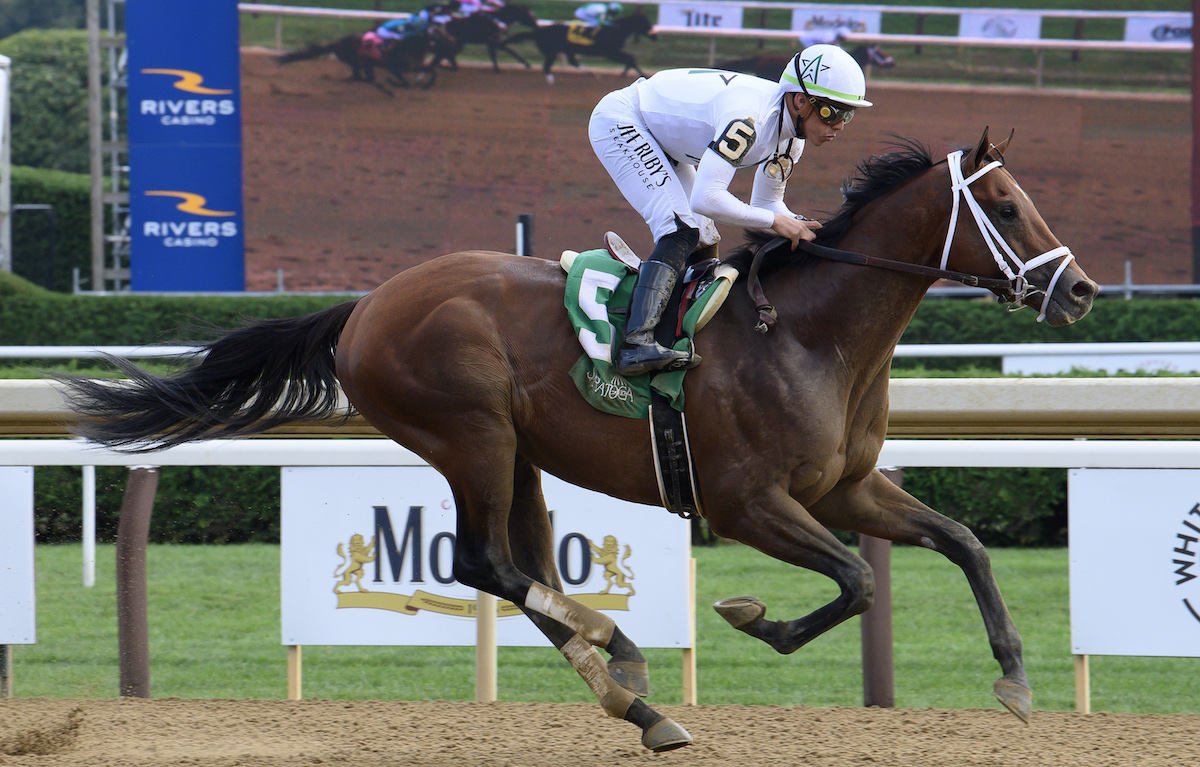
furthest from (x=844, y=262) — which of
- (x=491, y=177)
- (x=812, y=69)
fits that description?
(x=491, y=177)

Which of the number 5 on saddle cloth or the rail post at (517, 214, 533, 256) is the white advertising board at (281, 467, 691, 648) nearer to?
the number 5 on saddle cloth

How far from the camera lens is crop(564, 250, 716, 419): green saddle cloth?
3.33 metres

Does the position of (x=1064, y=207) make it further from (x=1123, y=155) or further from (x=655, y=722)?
(x=655, y=722)

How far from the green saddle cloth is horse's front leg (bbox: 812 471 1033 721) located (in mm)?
551

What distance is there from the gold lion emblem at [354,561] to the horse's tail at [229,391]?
1.52 feet

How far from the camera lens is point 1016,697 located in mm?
3188

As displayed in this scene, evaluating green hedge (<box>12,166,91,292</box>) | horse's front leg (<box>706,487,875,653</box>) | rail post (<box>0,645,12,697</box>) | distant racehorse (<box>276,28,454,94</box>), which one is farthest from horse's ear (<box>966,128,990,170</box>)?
green hedge (<box>12,166,91,292</box>)

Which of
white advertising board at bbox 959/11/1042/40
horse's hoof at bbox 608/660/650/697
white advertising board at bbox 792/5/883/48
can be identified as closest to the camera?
horse's hoof at bbox 608/660/650/697

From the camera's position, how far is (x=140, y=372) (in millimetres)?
3967

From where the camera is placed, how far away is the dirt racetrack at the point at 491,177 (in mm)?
13359

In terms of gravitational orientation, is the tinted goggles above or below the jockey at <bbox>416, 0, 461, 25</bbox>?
below

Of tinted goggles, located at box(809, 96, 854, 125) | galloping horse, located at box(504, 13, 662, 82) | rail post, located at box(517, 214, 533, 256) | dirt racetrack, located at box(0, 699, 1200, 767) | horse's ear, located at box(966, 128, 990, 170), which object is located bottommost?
dirt racetrack, located at box(0, 699, 1200, 767)

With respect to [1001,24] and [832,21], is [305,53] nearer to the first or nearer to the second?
[832,21]

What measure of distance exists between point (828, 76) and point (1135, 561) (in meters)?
1.76
